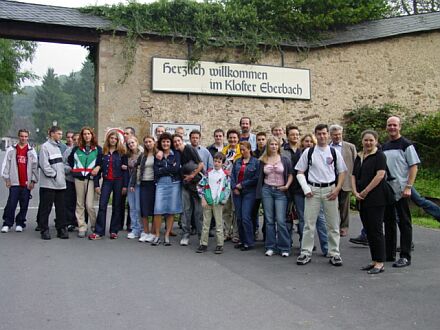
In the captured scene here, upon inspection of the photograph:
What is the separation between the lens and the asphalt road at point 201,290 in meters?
4.13

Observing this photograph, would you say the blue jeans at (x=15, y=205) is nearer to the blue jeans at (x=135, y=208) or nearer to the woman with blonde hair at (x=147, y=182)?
the blue jeans at (x=135, y=208)

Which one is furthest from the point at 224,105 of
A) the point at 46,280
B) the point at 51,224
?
the point at 46,280

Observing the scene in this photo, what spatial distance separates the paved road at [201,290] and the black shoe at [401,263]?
0.36ft

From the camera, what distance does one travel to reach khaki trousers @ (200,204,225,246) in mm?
7035

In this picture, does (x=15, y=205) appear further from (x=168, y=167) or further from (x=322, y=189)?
(x=322, y=189)

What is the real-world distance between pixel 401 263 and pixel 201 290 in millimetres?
2765

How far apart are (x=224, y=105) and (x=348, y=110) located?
4529 mm

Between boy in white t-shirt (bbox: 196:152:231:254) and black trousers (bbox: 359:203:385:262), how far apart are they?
2.12 m

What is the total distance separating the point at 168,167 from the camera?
24.6ft

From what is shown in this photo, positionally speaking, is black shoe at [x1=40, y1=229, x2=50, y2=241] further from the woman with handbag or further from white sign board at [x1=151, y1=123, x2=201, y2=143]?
white sign board at [x1=151, y1=123, x2=201, y2=143]

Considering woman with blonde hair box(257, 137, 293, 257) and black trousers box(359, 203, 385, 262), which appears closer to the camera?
black trousers box(359, 203, 385, 262)

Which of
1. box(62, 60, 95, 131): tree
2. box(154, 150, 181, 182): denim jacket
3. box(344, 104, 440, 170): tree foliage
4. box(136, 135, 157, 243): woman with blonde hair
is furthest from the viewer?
box(62, 60, 95, 131): tree

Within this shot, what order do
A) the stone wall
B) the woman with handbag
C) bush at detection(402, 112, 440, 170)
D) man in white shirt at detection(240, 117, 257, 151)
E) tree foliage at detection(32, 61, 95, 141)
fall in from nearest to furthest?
the woman with handbag < man in white shirt at detection(240, 117, 257, 151) < the stone wall < bush at detection(402, 112, 440, 170) < tree foliage at detection(32, 61, 95, 141)

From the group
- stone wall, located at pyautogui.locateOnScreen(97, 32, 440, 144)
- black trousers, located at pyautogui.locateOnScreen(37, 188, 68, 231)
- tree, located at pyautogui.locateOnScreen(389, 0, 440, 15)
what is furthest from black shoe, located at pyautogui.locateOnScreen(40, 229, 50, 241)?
tree, located at pyautogui.locateOnScreen(389, 0, 440, 15)
